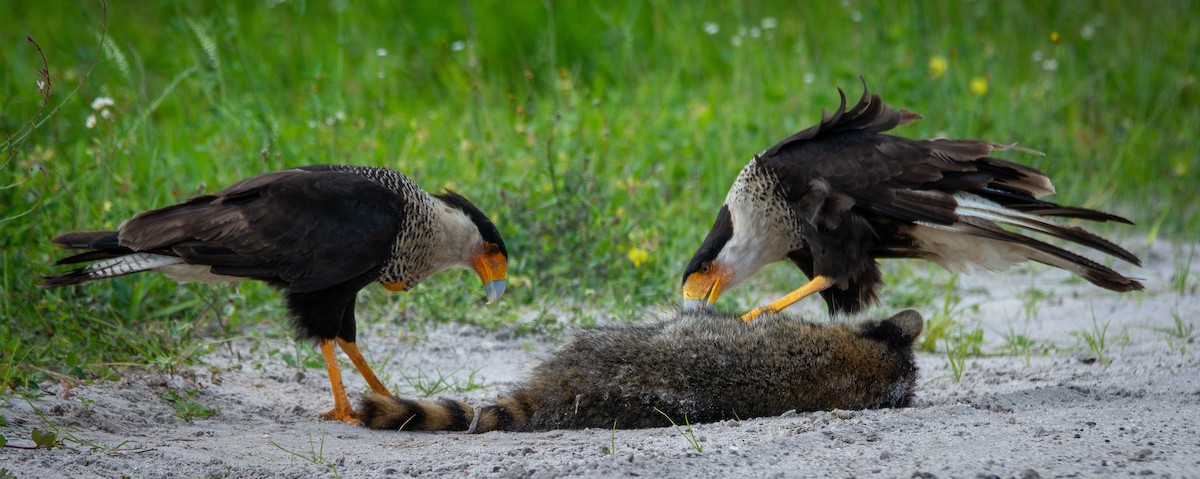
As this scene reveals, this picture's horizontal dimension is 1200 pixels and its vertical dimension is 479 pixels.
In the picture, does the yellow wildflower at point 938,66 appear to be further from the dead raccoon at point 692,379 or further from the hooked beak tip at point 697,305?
the dead raccoon at point 692,379

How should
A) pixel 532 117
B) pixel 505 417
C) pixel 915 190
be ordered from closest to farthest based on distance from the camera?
pixel 505 417, pixel 915 190, pixel 532 117

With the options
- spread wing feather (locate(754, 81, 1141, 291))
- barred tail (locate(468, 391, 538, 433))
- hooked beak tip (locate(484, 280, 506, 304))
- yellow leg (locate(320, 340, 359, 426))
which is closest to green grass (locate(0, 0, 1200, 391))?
hooked beak tip (locate(484, 280, 506, 304))

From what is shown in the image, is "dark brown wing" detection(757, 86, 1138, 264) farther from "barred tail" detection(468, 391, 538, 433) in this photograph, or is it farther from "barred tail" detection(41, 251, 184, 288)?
"barred tail" detection(41, 251, 184, 288)

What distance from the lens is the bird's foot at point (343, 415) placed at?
4.03 metres

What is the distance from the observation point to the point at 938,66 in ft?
25.6

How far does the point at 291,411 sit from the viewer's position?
13.7ft

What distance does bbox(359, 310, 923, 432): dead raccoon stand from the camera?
3.56m

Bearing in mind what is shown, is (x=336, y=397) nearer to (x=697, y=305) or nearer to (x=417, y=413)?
(x=417, y=413)

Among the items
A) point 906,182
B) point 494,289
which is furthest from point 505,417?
point 906,182

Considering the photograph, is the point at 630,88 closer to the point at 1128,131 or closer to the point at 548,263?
the point at 548,263

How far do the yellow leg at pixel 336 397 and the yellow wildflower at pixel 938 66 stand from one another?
4752 millimetres

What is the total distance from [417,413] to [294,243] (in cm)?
84

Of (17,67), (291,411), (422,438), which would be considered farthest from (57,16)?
(422,438)

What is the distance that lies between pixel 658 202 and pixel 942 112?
2224 millimetres
